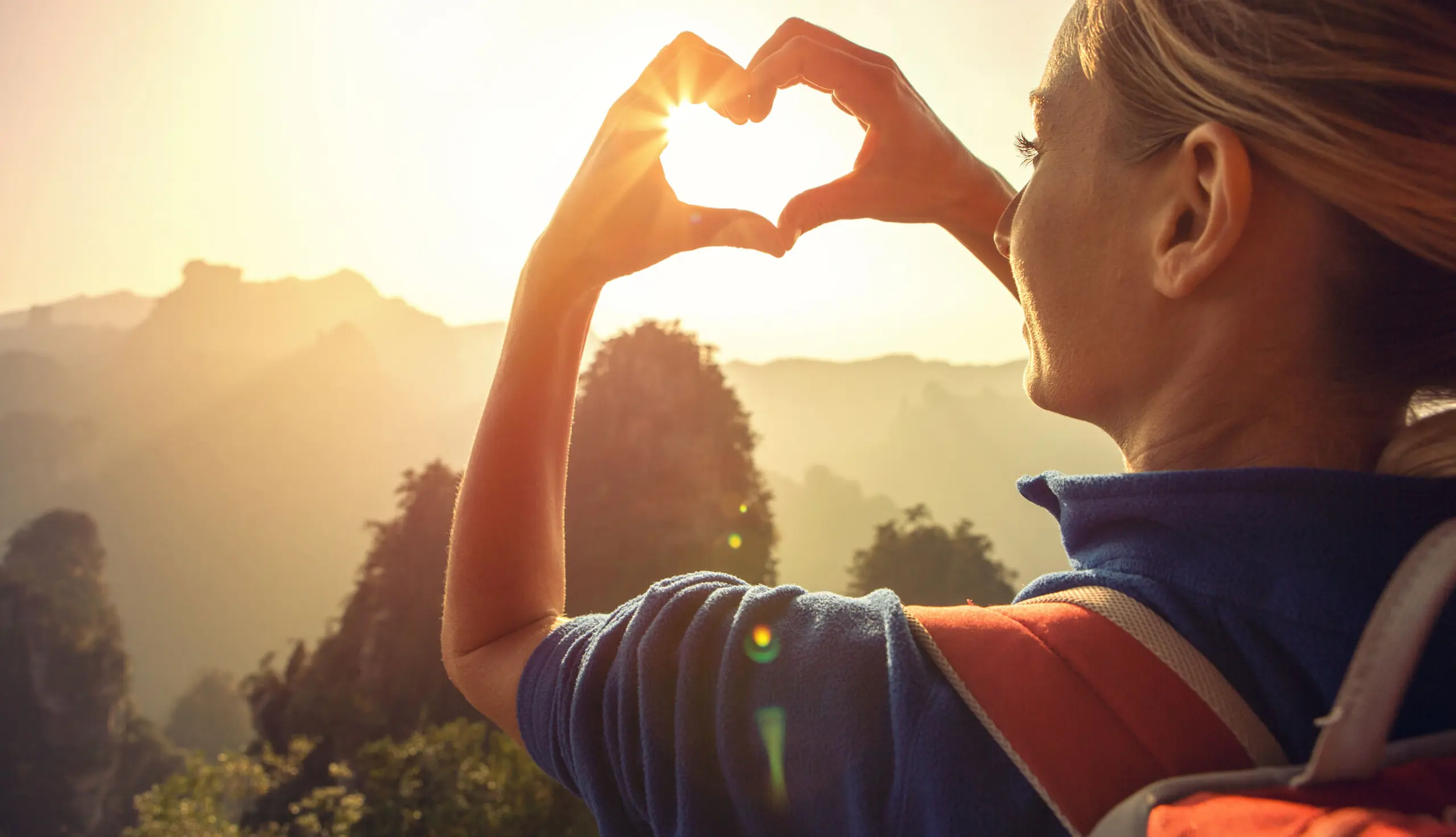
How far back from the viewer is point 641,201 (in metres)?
1.38

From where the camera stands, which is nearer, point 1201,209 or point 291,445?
point 1201,209

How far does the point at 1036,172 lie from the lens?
1203 mm

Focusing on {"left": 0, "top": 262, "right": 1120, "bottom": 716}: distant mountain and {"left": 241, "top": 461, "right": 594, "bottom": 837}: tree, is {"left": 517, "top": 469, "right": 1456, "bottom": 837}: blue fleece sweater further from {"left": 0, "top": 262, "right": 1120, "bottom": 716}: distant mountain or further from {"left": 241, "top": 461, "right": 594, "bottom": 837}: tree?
{"left": 0, "top": 262, "right": 1120, "bottom": 716}: distant mountain

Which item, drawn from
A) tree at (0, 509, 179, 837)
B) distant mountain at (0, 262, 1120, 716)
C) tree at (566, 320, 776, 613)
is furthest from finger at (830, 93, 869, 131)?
distant mountain at (0, 262, 1120, 716)

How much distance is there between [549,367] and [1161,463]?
3.13 ft

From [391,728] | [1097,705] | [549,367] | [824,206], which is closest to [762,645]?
[1097,705]

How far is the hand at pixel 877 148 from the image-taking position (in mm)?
1409

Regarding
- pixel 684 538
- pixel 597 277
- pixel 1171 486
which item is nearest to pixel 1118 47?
pixel 1171 486

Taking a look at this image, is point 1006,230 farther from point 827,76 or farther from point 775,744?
point 775,744

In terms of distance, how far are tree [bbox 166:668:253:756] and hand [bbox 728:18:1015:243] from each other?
251 ft

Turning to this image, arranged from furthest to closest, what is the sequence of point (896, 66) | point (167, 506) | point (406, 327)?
point (406, 327) → point (167, 506) → point (896, 66)

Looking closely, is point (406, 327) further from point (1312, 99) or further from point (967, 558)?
point (1312, 99)

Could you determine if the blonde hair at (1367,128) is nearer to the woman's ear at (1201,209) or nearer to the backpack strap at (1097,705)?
the woman's ear at (1201,209)

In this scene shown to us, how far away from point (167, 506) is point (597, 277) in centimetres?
9952
